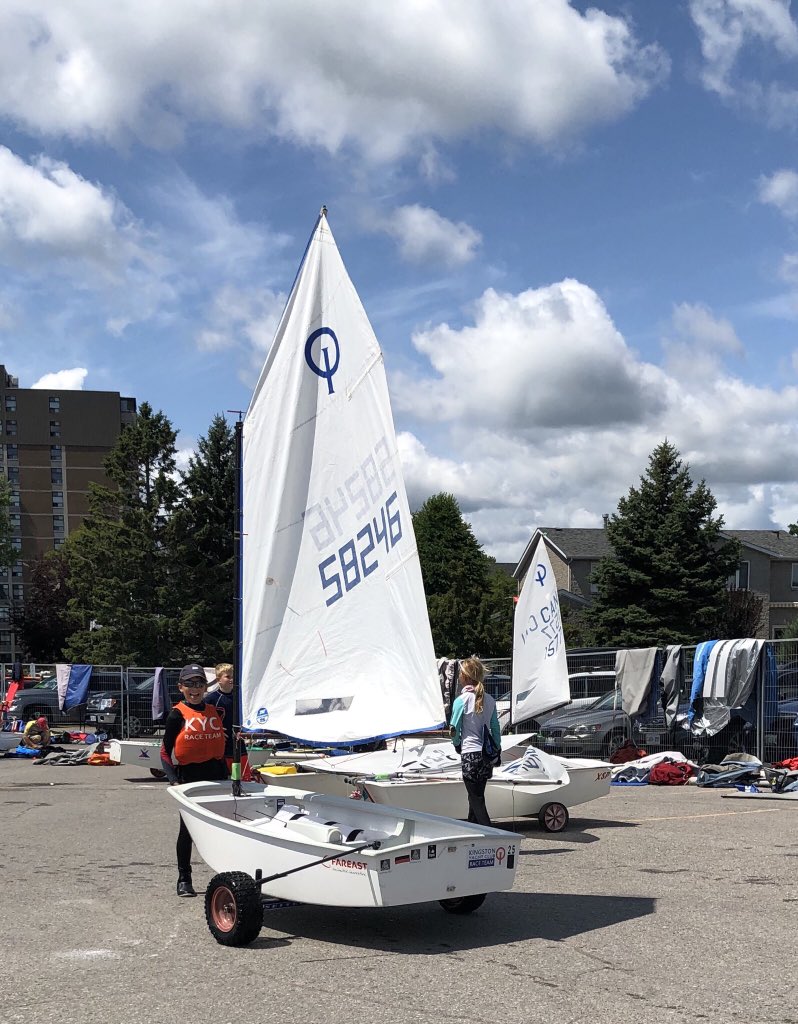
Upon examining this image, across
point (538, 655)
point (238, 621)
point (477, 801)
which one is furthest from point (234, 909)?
point (538, 655)

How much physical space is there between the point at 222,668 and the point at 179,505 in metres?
31.7

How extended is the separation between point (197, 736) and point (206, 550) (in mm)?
35624

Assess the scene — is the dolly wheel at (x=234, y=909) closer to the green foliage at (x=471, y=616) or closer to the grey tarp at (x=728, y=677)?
the grey tarp at (x=728, y=677)

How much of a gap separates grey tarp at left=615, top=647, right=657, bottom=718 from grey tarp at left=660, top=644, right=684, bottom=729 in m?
0.26

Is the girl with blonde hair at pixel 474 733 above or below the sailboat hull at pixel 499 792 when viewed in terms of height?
above

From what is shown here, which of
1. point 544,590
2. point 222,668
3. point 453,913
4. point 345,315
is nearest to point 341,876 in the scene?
point 453,913

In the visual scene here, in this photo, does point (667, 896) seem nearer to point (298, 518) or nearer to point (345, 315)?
point (298, 518)

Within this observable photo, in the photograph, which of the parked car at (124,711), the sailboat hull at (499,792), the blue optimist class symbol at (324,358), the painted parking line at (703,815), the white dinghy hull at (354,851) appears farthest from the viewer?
the parked car at (124,711)

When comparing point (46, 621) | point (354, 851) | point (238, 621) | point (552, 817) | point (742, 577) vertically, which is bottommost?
point (552, 817)

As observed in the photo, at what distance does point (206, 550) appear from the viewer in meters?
42.7

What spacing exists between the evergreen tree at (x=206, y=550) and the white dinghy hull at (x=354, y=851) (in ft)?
107

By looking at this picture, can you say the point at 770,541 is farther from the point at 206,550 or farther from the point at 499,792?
the point at 499,792

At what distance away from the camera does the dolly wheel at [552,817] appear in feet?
36.1

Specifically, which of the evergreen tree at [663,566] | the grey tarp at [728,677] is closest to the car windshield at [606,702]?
the grey tarp at [728,677]
